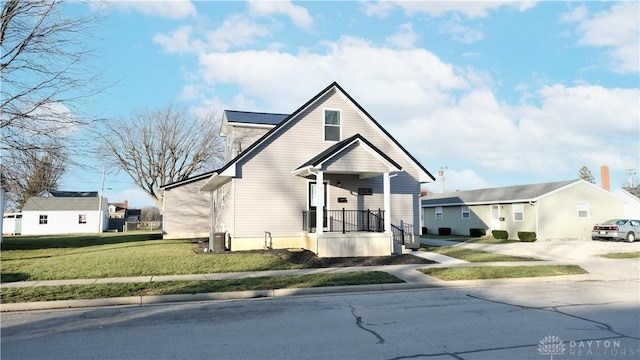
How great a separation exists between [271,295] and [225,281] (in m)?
1.70

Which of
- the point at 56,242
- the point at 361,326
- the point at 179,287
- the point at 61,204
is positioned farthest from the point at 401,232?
the point at 61,204

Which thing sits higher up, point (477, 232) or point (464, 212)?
point (464, 212)

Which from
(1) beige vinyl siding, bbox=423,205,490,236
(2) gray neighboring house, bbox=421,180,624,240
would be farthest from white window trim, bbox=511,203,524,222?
(1) beige vinyl siding, bbox=423,205,490,236

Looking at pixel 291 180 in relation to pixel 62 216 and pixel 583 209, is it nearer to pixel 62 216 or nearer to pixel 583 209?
pixel 583 209

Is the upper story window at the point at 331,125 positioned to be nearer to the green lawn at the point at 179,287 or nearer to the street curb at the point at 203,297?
the green lawn at the point at 179,287

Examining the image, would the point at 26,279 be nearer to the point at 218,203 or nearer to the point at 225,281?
the point at 225,281

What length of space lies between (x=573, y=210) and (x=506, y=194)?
15.6 feet

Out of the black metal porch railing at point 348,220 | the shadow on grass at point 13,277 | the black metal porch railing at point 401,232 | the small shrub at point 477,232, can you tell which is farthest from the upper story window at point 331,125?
the small shrub at point 477,232

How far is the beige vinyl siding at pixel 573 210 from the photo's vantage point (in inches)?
1195

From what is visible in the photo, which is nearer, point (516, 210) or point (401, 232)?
point (401, 232)

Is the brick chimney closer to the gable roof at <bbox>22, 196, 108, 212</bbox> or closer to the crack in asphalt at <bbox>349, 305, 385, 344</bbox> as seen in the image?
the crack in asphalt at <bbox>349, 305, 385, 344</bbox>

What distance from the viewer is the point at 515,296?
1016 cm

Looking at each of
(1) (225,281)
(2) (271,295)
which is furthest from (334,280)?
(1) (225,281)

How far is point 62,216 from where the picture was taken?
53531 millimetres
